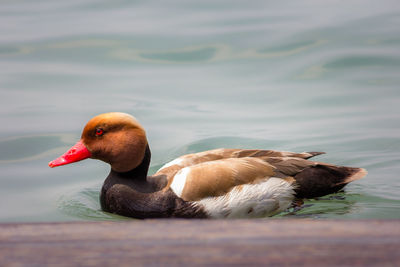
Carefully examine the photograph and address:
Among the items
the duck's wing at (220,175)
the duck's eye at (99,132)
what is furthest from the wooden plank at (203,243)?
the duck's eye at (99,132)

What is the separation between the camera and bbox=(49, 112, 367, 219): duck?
4723 mm

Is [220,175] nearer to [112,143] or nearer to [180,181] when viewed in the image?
[180,181]

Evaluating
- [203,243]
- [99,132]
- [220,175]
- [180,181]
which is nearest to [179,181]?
[180,181]

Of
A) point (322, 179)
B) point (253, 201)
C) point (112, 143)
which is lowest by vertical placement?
point (253, 201)

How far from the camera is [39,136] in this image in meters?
7.18

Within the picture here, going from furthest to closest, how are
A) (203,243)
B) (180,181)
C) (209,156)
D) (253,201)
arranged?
(209,156)
(253,201)
(180,181)
(203,243)

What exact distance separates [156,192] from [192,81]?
13.7ft

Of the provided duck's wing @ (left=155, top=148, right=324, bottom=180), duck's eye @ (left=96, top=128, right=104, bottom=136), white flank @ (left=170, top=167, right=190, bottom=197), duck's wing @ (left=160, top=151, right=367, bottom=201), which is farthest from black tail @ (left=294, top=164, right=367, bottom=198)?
duck's eye @ (left=96, top=128, right=104, bottom=136)

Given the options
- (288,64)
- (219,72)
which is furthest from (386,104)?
(219,72)

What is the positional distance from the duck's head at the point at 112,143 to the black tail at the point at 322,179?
1443mm

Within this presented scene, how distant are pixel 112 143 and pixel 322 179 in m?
1.90

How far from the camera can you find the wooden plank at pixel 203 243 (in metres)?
1.57

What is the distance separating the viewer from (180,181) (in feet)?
15.7

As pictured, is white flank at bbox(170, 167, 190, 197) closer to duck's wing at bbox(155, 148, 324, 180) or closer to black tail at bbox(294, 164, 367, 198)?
duck's wing at bbox(155, 148, 324, 180)
